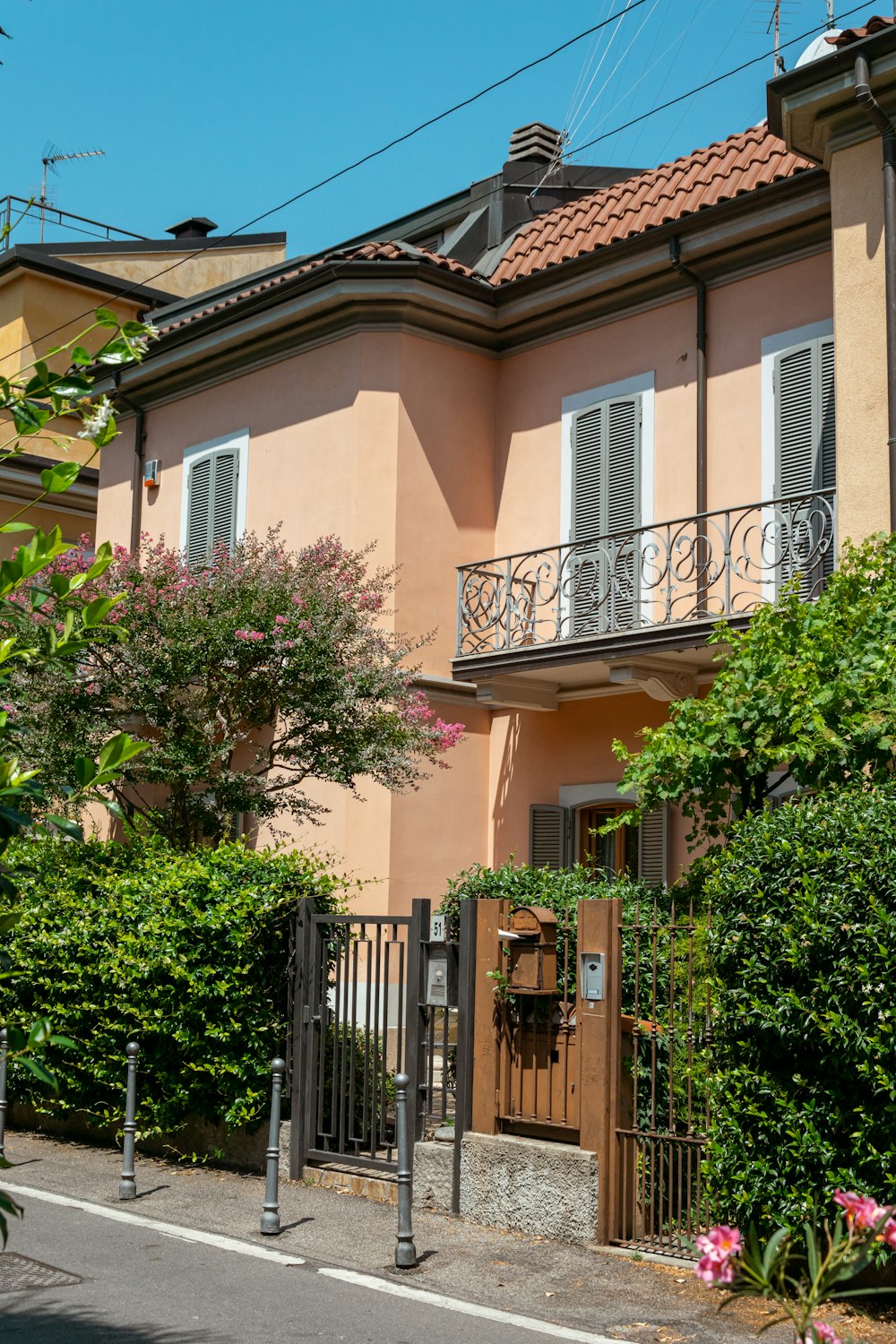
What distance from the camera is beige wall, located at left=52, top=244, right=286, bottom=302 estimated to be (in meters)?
26.4

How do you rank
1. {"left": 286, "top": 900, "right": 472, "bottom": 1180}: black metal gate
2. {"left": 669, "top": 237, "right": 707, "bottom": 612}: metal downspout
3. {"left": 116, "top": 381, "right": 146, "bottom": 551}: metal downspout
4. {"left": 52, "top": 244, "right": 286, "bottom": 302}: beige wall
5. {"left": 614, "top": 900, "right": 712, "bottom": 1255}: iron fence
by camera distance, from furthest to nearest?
{"left": 52, "top": 244, "right": 286, "bottom": 302}: beige wall < {"left": 116, "top": 381, "right": 146, "bottom": 551}: metal downspout < {"left": 669, "top": 237, "right": 707, "bottom": 612}: metal downspout < {"left": 286, "top": 900, "right": 472, "bottom": 1180}: black metal gate < {"left": 614, "top": 900, "right": 712, "bottom": 1255}: iron fence

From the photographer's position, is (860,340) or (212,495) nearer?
(860,340)

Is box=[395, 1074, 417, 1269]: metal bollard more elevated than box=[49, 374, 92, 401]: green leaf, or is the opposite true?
box=[49, 374, 92, 401]: green leaf

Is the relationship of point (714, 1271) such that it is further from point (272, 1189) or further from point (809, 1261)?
point (272, 1189)

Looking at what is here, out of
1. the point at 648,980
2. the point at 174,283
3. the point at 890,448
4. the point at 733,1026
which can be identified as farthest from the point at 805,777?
the point at 174,283

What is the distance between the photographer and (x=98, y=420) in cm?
486

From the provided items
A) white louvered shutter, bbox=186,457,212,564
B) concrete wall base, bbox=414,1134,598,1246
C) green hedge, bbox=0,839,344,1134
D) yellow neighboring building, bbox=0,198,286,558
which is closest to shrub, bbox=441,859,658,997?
concrete wall base, bbox=414,1134,598,1246

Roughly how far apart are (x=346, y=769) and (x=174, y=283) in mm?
16948

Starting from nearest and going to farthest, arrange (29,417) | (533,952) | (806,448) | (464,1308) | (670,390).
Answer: (29,417)
(464,1308)
(533,952)
(806,448)
(670,390)

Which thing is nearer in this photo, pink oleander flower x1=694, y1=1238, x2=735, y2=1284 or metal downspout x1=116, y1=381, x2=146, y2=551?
pink oleander flower x1=694, y1=1238, x2=735, y2=1284

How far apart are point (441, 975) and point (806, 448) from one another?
282 inches

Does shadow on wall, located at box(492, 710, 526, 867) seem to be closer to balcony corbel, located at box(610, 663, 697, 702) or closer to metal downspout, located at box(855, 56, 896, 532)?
balcony corbel, located at box(610, 663, 697, 702)

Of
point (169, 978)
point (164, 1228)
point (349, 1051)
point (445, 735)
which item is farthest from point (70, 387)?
point (445, 735)

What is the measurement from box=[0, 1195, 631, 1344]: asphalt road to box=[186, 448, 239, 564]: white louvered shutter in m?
11.2
